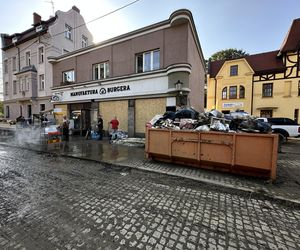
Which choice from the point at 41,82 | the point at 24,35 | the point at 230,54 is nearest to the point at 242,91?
the point at 230,54

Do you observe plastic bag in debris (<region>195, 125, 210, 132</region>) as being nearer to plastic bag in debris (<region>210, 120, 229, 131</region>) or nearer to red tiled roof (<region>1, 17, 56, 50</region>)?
plastic bag in debris (<region>210, 120, 229, 131</region>)

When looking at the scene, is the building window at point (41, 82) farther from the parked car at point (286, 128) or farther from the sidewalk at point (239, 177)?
the parked car at point (286, 128)

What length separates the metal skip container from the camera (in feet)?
14.8

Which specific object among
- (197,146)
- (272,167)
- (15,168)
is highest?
(197,146)

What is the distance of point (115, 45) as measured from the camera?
12453 mm

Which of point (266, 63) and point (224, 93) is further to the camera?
point (224, 93)

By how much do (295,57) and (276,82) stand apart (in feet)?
10.6

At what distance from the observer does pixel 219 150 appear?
5.09 meters

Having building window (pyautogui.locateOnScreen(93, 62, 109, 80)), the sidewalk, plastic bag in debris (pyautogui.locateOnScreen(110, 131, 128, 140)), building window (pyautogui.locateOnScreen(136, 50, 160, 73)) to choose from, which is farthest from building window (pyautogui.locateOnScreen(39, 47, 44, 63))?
the sidewalk

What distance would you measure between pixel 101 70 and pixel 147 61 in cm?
445

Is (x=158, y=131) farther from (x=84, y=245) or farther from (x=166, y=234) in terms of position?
(x=84, y=245)

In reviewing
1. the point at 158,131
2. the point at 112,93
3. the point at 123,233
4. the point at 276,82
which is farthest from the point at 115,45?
the point at 276,82

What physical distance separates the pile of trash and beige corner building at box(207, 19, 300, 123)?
58.4 feet

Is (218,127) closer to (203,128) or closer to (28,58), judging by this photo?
(203,128)
